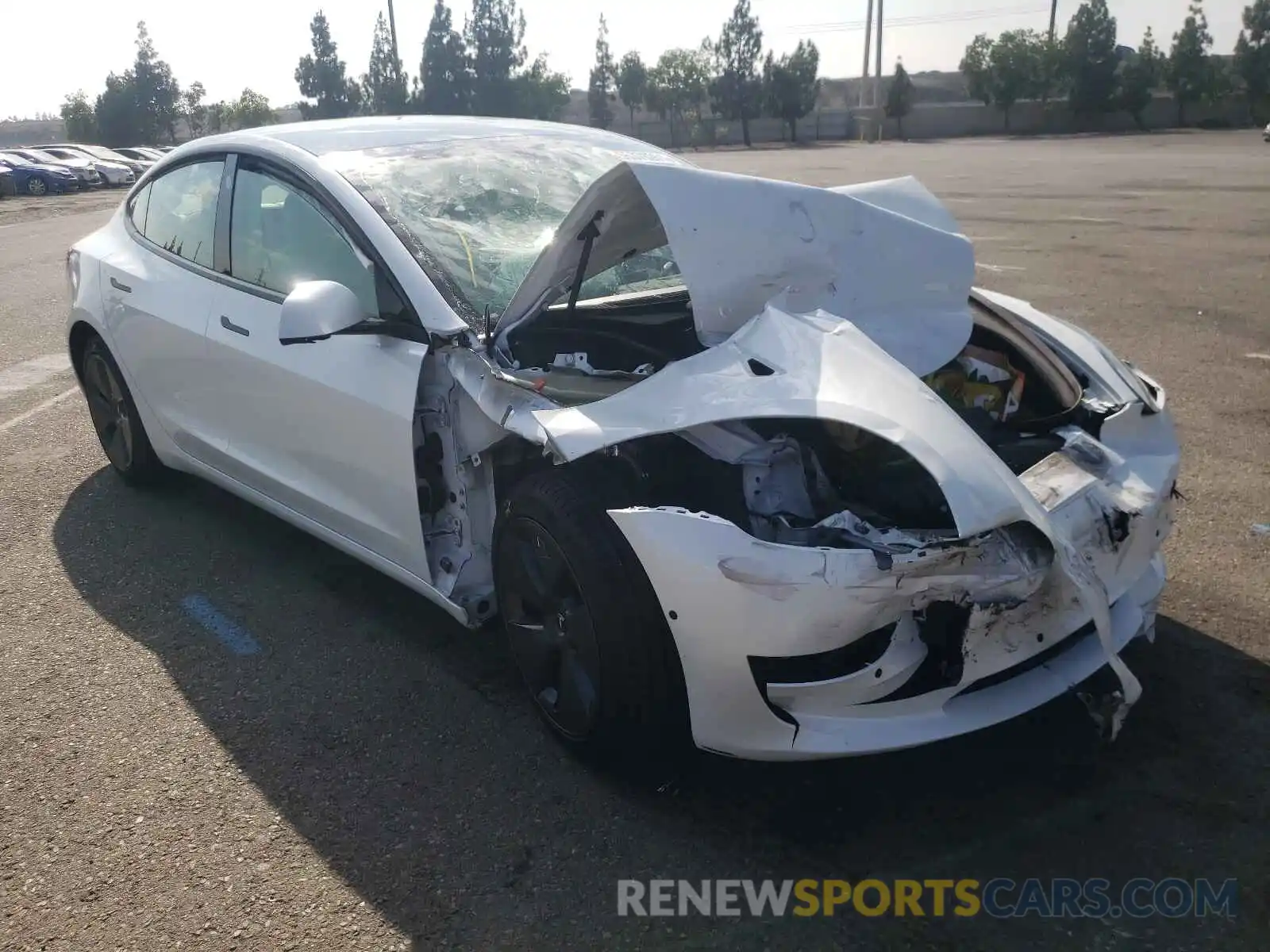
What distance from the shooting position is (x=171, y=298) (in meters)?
4.25

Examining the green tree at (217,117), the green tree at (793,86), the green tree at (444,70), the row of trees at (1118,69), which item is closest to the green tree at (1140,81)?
the row of trees at (1118,69)

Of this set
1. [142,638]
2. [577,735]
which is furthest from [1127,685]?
[142,638]

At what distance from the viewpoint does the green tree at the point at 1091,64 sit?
64625 mm

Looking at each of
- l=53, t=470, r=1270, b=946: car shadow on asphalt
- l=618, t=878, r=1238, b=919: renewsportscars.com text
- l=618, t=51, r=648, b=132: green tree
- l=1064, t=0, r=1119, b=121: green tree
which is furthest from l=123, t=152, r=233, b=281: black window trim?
l=618, t=51, r=648, b=132: green tree

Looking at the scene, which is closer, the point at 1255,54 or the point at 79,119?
the point at 1255,54

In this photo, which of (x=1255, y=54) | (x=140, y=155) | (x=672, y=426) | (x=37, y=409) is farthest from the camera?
(x=1255, y=54)

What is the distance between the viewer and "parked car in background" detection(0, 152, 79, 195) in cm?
3422

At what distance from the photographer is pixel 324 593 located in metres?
4.06

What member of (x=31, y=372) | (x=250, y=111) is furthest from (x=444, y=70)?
(x=31, y=372)

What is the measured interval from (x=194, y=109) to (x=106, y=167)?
41.3m

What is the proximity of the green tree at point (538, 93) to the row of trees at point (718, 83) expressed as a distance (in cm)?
333

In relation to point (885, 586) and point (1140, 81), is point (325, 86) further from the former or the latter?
point (885, 586)

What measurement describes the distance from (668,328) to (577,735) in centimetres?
138

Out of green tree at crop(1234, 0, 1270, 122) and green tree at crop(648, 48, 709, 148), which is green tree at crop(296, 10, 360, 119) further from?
green tree at crop(1234, 0, 1270, 122)
